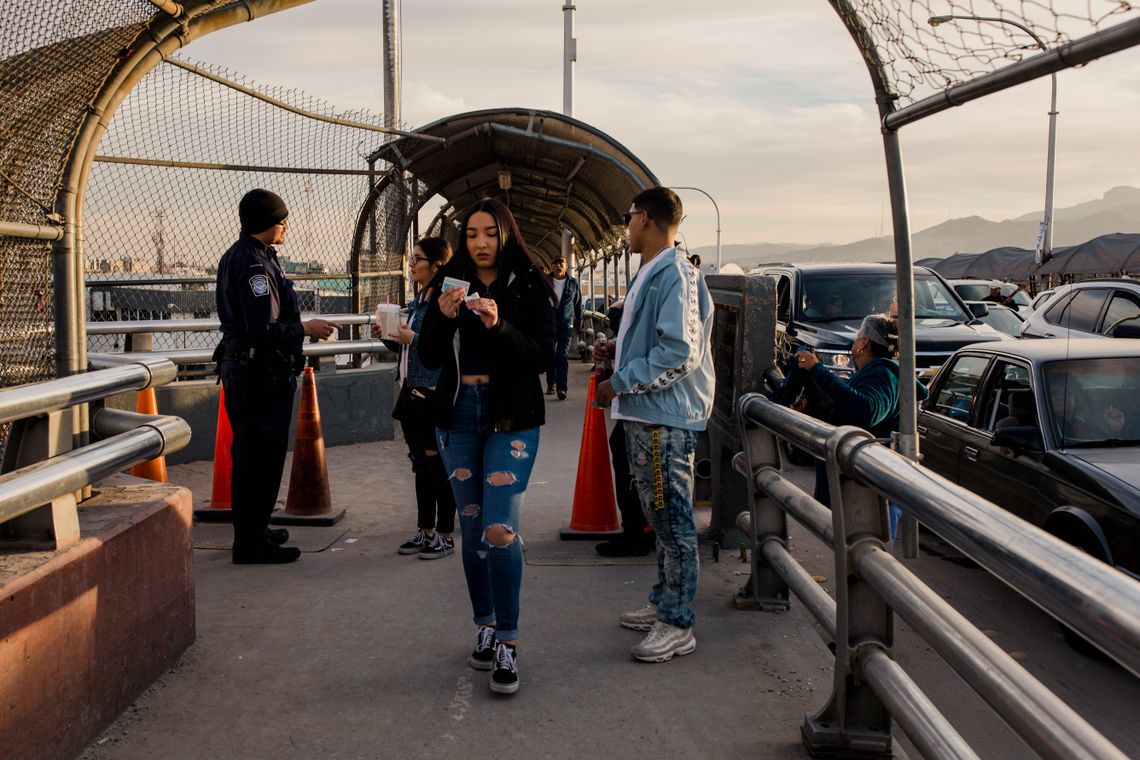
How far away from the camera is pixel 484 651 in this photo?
4.53 metres

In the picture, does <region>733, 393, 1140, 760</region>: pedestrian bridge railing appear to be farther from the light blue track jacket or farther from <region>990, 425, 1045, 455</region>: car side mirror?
<region>990, 425, 1045, 455</region>: car side mirror

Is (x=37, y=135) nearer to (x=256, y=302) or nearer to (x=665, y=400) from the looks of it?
(x=256, y=302)

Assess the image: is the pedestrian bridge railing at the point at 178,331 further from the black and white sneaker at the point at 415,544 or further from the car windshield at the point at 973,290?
the car windshield at the point at 973,290

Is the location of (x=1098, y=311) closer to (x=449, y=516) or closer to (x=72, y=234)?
(x=449, y=516)

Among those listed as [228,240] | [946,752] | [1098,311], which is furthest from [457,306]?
[1098,311]

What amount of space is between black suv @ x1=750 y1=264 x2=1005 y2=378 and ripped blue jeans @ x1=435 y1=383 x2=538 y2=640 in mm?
7860

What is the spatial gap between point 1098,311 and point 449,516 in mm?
9760

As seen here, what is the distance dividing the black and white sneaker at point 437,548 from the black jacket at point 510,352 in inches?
87.2

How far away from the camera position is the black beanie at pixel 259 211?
5.94 metres

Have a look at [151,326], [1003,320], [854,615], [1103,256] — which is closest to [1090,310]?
[1003,320]

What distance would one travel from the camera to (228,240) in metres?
9.11

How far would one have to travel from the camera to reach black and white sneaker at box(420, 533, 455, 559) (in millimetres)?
6430

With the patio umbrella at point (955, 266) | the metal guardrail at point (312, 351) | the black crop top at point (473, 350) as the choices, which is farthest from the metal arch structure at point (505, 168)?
the patio umbrella at point (955, 266)

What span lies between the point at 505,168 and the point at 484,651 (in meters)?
14.6
